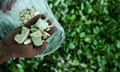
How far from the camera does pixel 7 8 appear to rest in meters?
1.27

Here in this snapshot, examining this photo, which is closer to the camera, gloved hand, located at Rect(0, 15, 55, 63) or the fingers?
gloved hand, located at Rect(0, 15, 55, 63)

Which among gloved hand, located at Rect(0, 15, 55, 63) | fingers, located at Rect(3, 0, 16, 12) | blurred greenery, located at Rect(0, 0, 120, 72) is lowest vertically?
blurred greenery, located at Rect(0, 0, 120, 72)

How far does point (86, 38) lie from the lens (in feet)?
6.76

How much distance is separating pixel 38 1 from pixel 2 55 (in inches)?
12.9

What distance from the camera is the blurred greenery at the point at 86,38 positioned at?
1967mm

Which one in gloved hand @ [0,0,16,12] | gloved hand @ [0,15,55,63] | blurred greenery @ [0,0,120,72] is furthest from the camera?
blurred greenery @ [0,0,120,72]

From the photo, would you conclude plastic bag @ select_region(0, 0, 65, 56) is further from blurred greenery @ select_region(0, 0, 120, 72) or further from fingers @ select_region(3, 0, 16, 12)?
blurred greenery @ select_region(0, 0, 120, 72)

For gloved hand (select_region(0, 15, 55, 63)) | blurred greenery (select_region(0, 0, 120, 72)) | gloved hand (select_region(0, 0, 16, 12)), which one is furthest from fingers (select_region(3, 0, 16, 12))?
blurred greenery (select_region(0, 0, 120, 72))

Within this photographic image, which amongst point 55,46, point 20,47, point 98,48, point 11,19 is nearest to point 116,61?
point 98,48

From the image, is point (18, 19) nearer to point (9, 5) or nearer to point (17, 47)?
point (9, 5)

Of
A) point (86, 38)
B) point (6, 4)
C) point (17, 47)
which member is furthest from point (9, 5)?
point (86, 38)

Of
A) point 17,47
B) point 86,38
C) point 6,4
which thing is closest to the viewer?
point 17,47

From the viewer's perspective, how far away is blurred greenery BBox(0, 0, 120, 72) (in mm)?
1967

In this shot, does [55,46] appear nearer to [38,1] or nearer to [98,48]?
[38,1]
